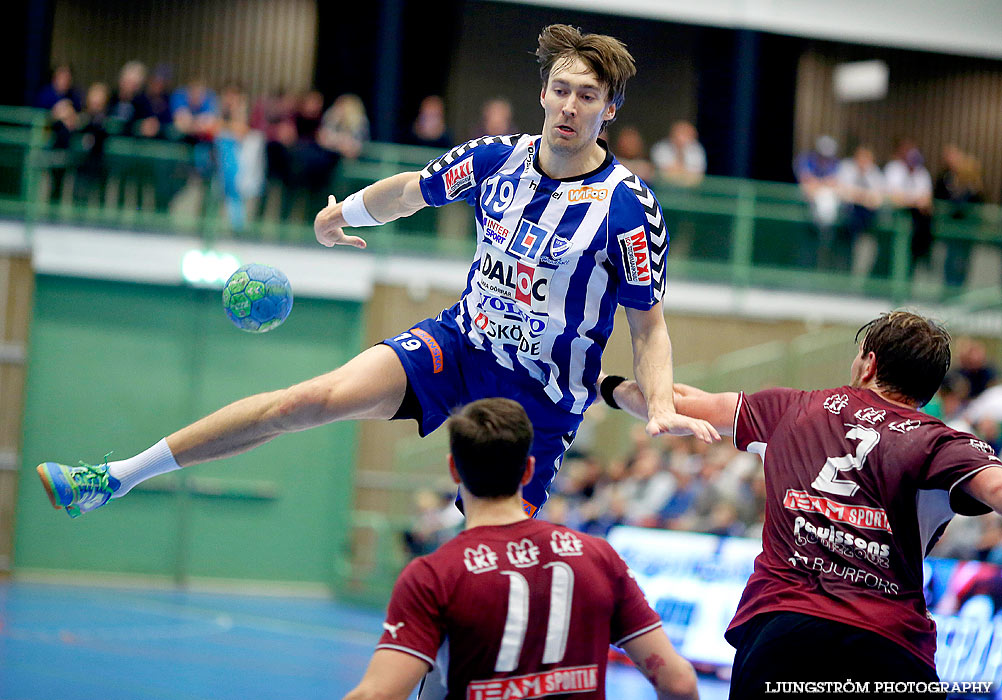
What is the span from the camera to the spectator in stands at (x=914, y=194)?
1531 centimetres

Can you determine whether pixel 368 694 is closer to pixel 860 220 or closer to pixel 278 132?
pixel 278 132

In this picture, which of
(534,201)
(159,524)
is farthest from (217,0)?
(534,201)

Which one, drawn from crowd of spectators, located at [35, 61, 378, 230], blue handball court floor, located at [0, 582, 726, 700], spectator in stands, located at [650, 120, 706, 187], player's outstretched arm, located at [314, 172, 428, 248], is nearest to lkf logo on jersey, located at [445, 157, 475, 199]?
player's outstretched arm, located at [314, 172, 428, 248]

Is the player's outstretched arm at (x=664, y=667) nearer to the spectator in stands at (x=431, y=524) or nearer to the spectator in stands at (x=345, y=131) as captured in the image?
the spectator in stands at (x=431, y=524)

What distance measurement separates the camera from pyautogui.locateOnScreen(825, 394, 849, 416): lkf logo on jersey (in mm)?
3807

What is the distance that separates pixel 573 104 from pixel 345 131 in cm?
1151

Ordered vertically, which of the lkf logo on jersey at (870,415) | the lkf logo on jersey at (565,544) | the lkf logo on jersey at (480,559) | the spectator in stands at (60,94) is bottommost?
the lkf logo on jersey at (480,559)

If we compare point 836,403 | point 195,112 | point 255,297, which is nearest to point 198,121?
point 195,112

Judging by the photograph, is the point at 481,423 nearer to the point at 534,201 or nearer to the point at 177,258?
the point at 534,201

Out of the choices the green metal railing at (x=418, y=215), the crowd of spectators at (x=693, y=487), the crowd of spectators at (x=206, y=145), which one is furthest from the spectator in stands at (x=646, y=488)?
the crowd of spectators at (x=206, y=145)

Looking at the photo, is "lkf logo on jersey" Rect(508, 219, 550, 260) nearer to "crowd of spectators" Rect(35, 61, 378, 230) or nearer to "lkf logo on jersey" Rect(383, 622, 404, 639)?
"lkf logo on jersey" Rect(383, 622, 404, 639)

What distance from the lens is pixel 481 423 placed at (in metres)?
3.31

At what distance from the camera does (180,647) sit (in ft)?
35.3

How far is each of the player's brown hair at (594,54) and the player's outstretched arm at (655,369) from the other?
85 cm
